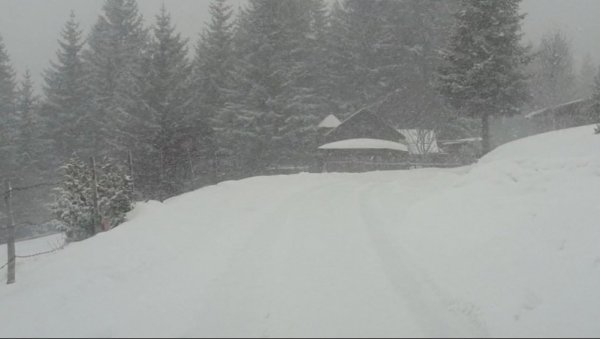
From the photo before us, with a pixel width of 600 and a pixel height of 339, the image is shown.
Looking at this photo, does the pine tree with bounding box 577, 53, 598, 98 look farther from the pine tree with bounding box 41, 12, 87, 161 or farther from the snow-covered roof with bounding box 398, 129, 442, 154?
the pine tree with bounding box 41, 12, 87, 161

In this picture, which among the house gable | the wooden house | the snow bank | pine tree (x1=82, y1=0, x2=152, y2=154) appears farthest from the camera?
the house gable

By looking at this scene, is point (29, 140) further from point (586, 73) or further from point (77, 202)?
point (586, 73)

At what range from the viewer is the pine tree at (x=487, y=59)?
88.2 ft

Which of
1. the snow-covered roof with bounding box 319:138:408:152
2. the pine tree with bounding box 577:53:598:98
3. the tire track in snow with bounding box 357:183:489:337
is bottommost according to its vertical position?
the tire track in snow with bounding box 357:183:489:337

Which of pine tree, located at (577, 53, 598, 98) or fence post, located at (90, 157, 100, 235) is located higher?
pine tree, located at (577, 53, 598, 98)

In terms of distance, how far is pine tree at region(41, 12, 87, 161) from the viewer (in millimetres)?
42934

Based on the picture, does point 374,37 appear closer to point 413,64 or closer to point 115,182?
point 413,64

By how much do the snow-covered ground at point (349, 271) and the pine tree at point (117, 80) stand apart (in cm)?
2396

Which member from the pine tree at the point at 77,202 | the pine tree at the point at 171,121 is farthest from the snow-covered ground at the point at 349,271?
the pine tree at the point at 171,121

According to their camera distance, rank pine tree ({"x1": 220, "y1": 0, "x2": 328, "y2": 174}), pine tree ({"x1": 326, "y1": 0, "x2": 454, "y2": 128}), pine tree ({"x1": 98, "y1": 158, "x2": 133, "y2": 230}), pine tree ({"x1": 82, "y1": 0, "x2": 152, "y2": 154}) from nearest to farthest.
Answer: pine tree ({"x1": 98, "y1": 158, "x2": 133, "y2": 230}) < pine tree ({"x1": 82, "y1": 0, "x2": 152, "y2": 154}) < pine tree ({"x1": 220, "y1": 0, "x2": 328, "y2": 174}) < pine tree ({"x1": 326, "y1": 0, "x2": 454, "y2": 128})

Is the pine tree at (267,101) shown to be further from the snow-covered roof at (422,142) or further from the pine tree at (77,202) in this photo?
the pine tree at (77,202)

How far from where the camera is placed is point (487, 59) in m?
26.6

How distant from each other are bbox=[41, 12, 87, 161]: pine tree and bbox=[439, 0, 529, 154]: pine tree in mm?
34388

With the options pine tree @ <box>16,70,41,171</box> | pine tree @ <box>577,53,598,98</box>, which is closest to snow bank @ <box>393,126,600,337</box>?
pine tree @ <box>16,70,41,171</box>
